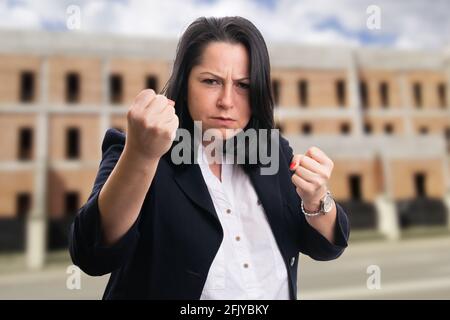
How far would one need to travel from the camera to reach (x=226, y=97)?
1.19 m

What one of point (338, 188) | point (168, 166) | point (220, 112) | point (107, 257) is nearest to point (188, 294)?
point (107, 257)

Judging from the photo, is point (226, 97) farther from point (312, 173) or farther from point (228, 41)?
point (312, 173)

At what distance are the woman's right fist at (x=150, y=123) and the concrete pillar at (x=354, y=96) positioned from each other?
26.6 metres

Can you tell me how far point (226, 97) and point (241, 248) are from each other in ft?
1.51

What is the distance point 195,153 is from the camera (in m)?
1.24

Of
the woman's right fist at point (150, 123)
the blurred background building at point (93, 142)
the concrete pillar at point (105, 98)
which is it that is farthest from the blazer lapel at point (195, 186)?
the concrete pillar at point (105, 98)

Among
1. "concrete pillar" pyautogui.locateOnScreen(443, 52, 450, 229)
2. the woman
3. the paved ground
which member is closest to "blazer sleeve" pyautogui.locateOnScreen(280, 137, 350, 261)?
the woman

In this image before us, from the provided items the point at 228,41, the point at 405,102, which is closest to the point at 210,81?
the point at 228,41

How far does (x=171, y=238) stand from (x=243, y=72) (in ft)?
1.81

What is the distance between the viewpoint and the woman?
1.02 meters

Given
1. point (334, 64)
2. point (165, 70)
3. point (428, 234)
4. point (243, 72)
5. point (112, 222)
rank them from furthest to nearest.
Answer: point (334, 64) → point (165, 70) → point (428, 234) → point (243, 72) → point (112, 222)

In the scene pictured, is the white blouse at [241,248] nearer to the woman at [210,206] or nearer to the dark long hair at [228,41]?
the woman at [210,206]

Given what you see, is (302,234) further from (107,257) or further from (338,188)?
(338,188)

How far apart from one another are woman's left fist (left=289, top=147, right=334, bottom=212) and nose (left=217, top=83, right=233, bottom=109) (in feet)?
0.86
